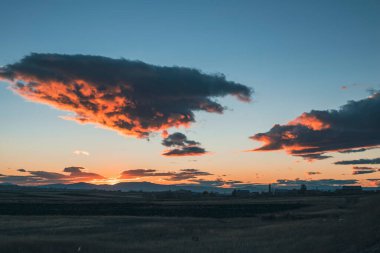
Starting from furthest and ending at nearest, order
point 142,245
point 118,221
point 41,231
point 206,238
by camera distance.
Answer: point 118,221 < point 41,231 < point 206,238 < point 142,245

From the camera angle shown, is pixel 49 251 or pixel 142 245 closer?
pixel 49 251

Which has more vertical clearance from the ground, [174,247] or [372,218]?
[372,218]

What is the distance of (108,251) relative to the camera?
30.8m

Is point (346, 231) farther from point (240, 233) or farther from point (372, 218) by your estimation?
point (240, 233)

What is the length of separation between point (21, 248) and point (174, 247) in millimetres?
11212

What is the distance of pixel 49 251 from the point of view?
29.2 metres

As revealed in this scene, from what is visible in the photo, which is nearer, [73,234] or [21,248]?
[21,248]

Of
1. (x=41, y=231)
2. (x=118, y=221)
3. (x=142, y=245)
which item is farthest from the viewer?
(x=118, y=221)

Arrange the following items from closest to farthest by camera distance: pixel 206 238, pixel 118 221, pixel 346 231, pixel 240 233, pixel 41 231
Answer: pixel 346 231
pixel 206 238
pixel 240 233
pixel 41 231
pixel 118 221

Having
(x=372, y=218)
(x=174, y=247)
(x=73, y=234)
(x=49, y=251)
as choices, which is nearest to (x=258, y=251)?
(x=174, y=247)

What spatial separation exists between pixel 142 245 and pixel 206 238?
6.81 m

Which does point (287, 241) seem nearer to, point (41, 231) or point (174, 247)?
point (174, 247)

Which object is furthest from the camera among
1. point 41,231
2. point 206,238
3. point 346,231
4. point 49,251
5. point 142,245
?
point 41,231

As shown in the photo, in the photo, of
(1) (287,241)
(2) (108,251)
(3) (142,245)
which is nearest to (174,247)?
(3) (142,245)
